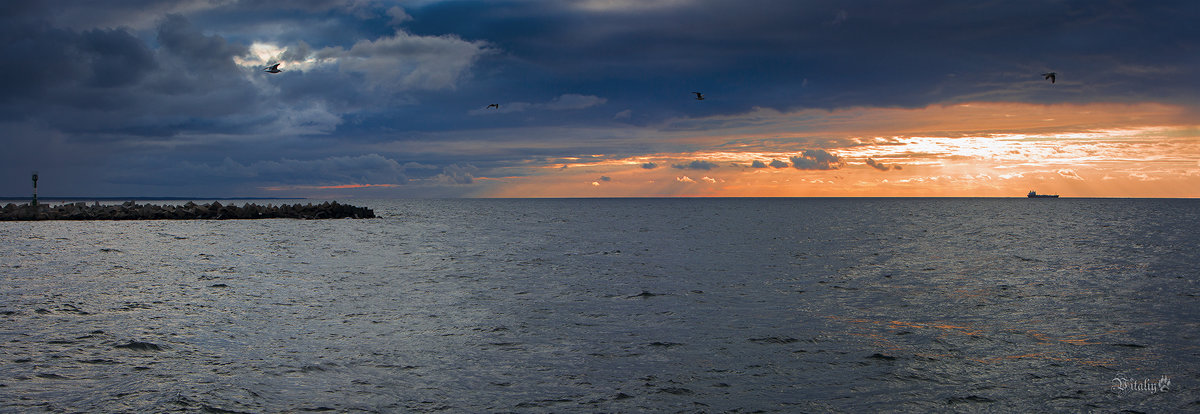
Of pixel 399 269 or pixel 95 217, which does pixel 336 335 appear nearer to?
pixel 399 269

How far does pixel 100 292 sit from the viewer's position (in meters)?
21.6

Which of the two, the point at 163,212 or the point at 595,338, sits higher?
the point at 163,212

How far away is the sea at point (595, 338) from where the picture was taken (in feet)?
35.2

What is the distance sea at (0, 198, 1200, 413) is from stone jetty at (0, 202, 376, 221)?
5556 cm

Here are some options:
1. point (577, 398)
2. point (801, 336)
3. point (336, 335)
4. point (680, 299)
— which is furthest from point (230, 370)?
point (680, 299)

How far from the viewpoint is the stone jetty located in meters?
75.3

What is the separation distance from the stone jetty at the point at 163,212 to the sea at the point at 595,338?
182 ft

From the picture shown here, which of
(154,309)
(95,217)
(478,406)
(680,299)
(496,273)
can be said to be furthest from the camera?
(95,217)

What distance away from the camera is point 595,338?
1520cm

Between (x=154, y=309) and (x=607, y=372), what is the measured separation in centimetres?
1276

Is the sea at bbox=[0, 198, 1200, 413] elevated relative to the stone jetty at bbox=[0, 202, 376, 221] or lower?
lower

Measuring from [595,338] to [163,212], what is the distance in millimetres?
81575

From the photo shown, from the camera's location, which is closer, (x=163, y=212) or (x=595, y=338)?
(x=595, y=338)

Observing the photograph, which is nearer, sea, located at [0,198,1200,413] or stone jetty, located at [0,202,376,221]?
sea, located at [0,198,1200,413]
